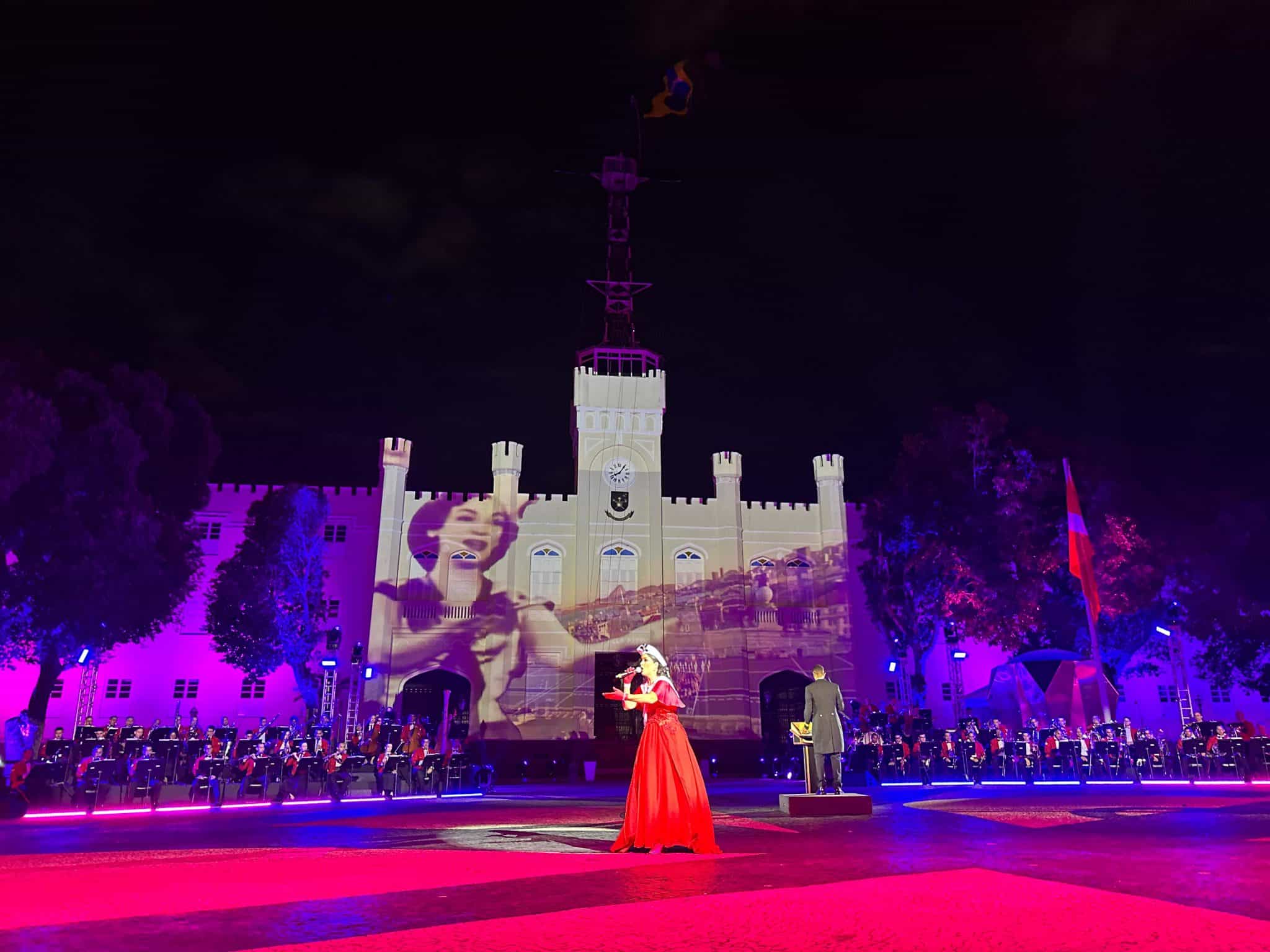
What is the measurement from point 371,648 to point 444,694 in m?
2.71

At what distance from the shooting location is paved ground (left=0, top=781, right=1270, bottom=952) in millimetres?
3535

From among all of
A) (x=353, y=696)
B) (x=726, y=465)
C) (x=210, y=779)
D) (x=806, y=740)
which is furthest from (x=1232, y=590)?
(x=210, y=779)

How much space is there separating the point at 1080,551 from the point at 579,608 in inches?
575

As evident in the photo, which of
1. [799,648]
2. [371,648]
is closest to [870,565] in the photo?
[799,648]

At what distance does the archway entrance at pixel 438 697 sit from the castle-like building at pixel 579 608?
0.06 m

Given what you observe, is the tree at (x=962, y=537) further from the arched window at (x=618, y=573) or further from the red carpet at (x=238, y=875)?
the red carpet at (x=238, y=875)

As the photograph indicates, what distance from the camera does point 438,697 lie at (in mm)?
27016

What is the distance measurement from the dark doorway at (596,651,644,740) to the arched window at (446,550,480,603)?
4549 millimetres

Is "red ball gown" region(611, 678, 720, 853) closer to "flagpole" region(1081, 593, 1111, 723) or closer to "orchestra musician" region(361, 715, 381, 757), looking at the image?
"orchestra musician" region(361, 715, 381, 757)

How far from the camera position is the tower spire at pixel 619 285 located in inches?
1208

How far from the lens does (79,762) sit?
14180 millimetres

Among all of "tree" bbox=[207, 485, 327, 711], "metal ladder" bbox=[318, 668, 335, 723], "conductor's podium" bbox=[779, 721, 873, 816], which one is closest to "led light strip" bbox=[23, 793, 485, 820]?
"metal ladder" bbox=[318, 668, 335, 723]

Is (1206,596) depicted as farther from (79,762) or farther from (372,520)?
(79,762)

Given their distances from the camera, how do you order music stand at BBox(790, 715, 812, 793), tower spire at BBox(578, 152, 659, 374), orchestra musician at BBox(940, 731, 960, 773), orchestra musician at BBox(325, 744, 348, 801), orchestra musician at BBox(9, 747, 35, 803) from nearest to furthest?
music stand at BBox(790, 715, 812, 793)
orchestra musician at BBox(9, 747, 35, 803)
orchestra musician at BBox(325, 744, 348, 801)
orchestra musician at BBox(940, 731, 960, 773)
tower spire at BBox(578, 152, 659, 374)
